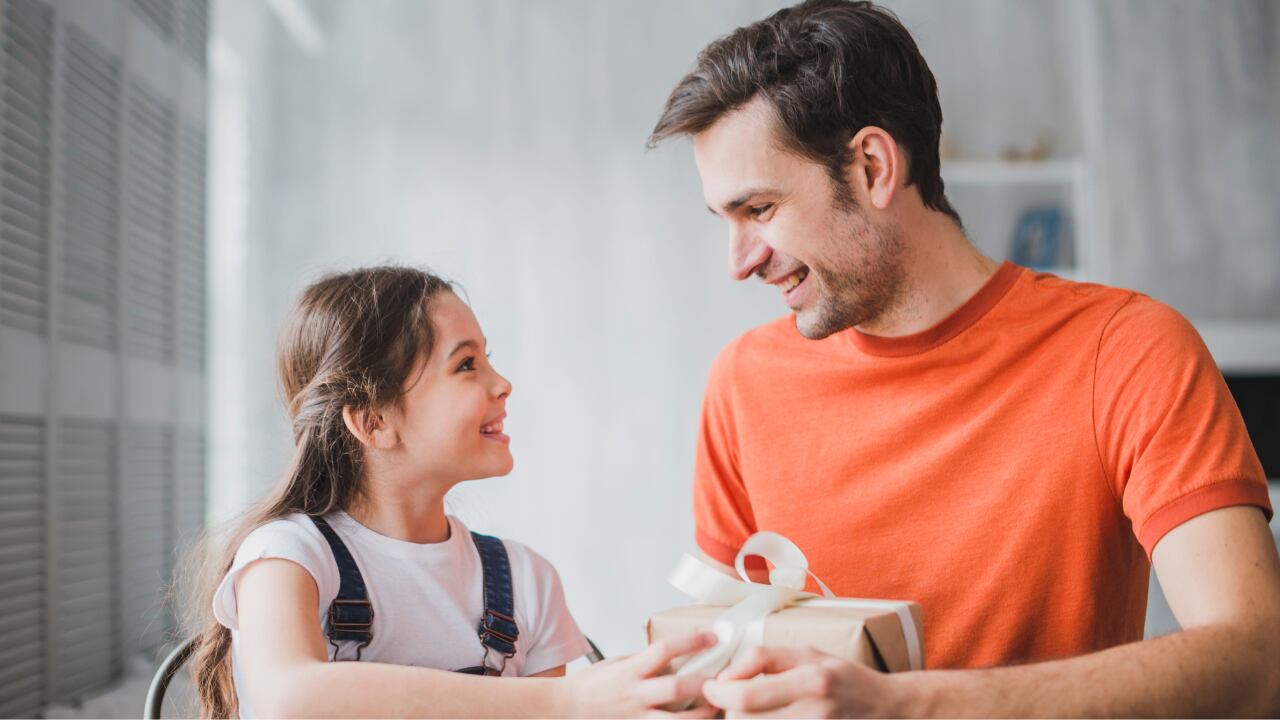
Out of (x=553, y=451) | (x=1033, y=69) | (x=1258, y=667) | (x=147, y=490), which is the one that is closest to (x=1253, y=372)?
(x=1033, y=69)

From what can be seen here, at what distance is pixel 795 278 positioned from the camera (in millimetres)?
1471

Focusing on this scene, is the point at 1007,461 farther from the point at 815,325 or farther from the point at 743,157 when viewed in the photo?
the point at 743,157

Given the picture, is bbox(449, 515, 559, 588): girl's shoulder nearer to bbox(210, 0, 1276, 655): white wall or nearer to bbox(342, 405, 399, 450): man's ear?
bbox(342, 405, 399, 450): man's ear

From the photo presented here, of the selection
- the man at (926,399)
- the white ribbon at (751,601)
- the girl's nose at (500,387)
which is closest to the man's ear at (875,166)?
the man at (926,399)

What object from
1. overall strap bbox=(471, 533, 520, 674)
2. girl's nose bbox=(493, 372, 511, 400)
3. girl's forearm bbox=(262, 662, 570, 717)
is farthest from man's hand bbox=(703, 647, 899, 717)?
girl's nose bbox=(493, 372, 511, 400)

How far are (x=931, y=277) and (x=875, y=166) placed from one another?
175 millimetres

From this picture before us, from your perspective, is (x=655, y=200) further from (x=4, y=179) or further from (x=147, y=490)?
(x=4, y=179)

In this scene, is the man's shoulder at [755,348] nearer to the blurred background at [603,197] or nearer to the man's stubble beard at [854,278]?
the man's stubble beard at [854,278]

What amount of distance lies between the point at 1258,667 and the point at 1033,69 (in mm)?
3554

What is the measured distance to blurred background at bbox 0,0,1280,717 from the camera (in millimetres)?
3580

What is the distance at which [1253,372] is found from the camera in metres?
3.52

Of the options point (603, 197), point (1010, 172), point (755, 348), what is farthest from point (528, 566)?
point (1010, 172)

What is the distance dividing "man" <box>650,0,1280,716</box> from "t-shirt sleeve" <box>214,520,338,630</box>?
62 cm

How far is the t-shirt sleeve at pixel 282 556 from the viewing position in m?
1.08
